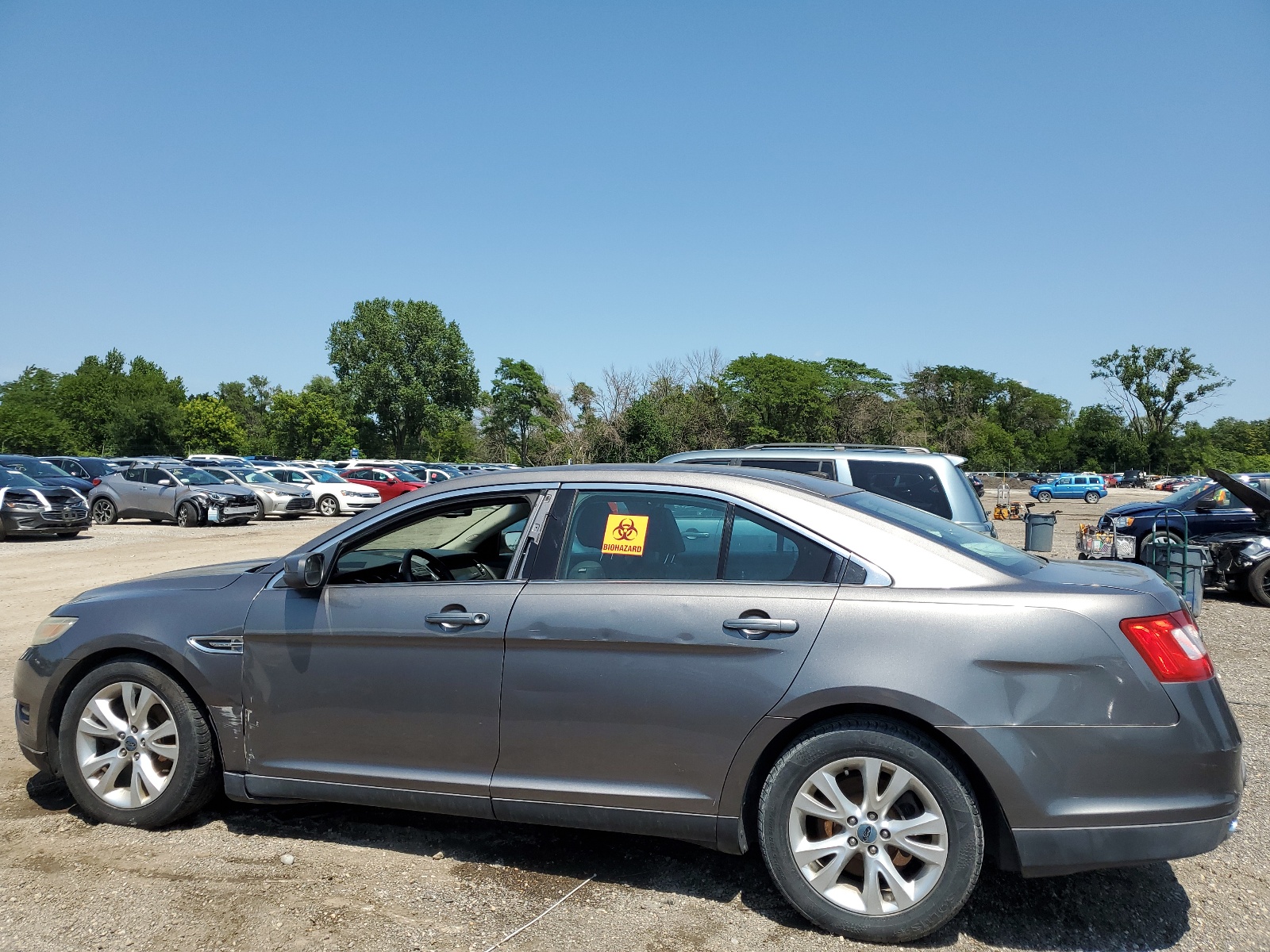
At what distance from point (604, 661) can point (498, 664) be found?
0.44m

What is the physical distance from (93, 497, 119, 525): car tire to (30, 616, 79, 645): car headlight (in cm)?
2287

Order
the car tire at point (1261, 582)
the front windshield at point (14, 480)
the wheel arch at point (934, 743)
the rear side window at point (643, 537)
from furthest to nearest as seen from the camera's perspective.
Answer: the front windshield at point (14, 480), the car tire at point (1261, 582), the rear side window at point (643, 537), the wheel arch at point (934, 743)

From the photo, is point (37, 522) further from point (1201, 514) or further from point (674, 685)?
point (1201, 514)

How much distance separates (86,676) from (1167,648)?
444 centimetres

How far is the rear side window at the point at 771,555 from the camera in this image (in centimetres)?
327

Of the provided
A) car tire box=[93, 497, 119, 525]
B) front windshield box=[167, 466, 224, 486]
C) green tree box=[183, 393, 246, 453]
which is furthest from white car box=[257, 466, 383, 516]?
green tree box=[183, 393, 246, 453]

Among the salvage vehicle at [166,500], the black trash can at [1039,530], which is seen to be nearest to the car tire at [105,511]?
the salvage vehicle at [166,500]

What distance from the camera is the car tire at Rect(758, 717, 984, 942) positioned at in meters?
2.96

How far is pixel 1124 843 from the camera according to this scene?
9.43 feet

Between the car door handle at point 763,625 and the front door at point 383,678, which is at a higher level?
the car door handle at point 763,625

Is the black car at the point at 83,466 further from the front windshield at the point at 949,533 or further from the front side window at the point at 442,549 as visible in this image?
the front windshield at the point at 949,533

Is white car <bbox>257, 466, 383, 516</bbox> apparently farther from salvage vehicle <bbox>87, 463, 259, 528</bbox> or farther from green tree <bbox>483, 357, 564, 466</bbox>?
green tree <bbox>483, 357, 564, 466</bbox>

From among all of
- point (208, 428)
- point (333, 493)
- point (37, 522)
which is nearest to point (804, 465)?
point (37, 522)

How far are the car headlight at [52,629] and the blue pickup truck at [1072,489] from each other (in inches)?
2313
